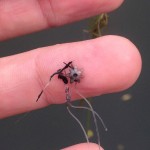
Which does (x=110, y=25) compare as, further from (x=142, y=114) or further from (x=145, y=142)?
(x=145, y=142)

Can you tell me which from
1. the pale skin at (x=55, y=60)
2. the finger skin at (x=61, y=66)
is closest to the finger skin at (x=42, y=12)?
the pale skin at (x=55, y=60)

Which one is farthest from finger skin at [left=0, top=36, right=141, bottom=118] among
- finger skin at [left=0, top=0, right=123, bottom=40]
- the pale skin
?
finger skin at [left=0, top=0, right=123, bottom=40]

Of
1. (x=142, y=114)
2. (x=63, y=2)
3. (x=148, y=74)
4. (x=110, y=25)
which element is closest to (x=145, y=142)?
(x=142, y=114)

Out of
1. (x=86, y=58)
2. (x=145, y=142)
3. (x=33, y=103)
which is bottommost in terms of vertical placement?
(x=145, y=142)

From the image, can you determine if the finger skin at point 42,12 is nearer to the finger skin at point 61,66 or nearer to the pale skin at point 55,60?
the pale skin at point 55,60

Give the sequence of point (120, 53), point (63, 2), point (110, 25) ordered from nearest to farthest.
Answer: point (120, 53)
point (63, 2)
point (110, 25)

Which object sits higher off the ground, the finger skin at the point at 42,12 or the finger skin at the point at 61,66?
the finger skin at the point at 42,12

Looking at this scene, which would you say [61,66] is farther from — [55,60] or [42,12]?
[42,12]
